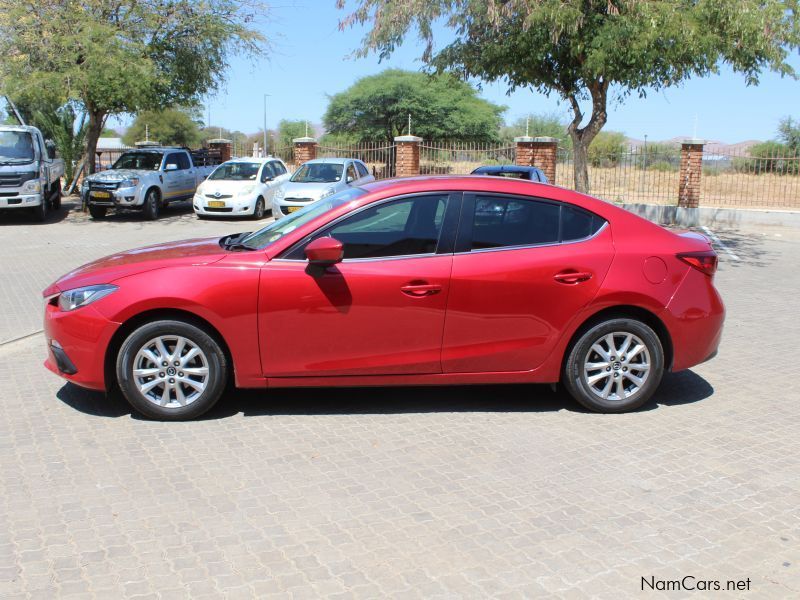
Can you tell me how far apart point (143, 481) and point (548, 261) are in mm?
3008

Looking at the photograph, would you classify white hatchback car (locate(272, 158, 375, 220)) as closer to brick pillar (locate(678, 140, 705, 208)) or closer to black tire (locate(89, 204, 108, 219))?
black tire (locate(89, 204, 108, 219))

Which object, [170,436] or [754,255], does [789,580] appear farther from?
[754,255]

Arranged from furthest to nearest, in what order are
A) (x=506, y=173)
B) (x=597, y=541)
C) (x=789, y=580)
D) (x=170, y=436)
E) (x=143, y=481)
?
(x=506, y=173) < (x=170, y=436) < (x=143, y=481) < (x=597, y=541) < (x=789, y=580)

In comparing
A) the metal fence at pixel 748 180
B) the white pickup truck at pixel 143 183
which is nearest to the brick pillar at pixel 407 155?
the white pickup truck at pixel 143 183

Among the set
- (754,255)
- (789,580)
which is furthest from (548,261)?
(754,255)

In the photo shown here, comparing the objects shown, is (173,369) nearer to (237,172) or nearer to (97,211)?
(97,211)

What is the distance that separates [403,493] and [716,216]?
18.9m

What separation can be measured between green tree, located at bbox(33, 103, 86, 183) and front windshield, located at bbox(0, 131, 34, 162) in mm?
6778

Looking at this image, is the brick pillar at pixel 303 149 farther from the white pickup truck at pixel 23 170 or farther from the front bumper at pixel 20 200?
the front bumper at pixel 20 200

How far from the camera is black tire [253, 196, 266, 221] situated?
803 inches

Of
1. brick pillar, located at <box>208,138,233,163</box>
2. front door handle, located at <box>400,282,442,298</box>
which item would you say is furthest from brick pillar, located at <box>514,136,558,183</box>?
front door handle, located at <box>400,282,442,298</box>

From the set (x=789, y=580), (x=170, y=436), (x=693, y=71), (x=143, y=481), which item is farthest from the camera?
(x=693, y=71)

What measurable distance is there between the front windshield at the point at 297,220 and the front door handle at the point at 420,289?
0.76m

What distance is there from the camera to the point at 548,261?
5.62 metres
